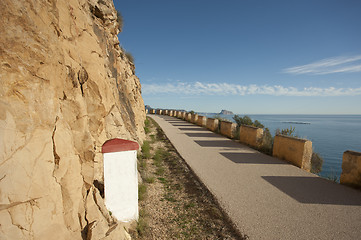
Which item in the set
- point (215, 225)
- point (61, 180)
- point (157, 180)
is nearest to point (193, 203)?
point (215, 225)

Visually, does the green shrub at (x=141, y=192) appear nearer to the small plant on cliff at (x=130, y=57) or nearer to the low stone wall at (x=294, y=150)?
the low stone wall at (x=294, y=150)

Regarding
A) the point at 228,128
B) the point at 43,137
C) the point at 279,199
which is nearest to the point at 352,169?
the point at 279,199

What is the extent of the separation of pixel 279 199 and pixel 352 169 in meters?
2.74

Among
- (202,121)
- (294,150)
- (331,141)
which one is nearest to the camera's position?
(294,150)

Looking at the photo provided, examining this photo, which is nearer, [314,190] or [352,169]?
[314,190]

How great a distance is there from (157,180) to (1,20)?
5283 mm

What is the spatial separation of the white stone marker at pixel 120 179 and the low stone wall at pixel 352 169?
20.4 ft

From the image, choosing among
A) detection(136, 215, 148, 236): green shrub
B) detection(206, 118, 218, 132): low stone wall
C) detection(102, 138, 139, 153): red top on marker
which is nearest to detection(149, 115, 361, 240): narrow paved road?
detection(136, 215, 148, 236): green shrub

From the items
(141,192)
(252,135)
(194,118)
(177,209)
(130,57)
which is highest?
(130,57)

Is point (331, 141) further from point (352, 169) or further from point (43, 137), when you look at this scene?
point (43, 137)

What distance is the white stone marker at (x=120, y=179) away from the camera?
3.21m

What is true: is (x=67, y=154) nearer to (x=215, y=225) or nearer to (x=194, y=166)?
(x=215, y=225)

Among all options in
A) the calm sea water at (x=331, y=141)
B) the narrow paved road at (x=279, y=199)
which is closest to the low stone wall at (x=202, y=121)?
the calm sea water at (x=331, y=141)

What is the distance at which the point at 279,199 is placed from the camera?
14.5ft
